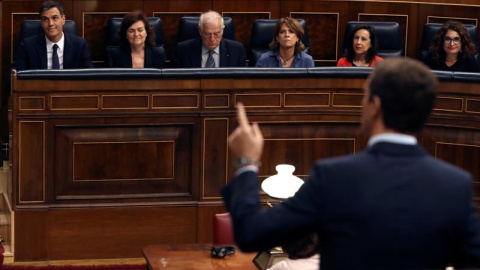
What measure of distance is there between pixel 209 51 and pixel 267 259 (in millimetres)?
2326

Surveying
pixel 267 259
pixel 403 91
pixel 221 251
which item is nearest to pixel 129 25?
pixel 221 251

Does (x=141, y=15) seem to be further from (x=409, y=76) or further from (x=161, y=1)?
(x=409, y=76)

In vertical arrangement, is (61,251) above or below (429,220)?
below

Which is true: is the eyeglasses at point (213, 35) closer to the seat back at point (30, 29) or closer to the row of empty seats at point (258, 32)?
the row of empty seats at point (258, 32)

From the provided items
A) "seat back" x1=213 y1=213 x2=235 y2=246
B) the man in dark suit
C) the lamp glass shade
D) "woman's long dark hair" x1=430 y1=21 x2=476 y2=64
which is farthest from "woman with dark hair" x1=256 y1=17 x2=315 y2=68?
the man in dark suit

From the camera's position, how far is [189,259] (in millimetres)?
3641

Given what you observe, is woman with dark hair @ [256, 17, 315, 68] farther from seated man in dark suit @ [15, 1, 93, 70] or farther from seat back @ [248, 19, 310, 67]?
seated man in dark suit @ [15, 1, 93, 70]

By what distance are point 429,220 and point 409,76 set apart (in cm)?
26

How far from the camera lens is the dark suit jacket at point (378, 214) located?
1.81m

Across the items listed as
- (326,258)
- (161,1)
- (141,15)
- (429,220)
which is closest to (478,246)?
(429,220)

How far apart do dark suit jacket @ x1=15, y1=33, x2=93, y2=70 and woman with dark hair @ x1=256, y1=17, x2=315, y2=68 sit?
97 centimetres

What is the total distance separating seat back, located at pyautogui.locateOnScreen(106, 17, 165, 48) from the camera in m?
6.05

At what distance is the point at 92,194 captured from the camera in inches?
193

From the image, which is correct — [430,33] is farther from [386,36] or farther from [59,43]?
[59,43]
